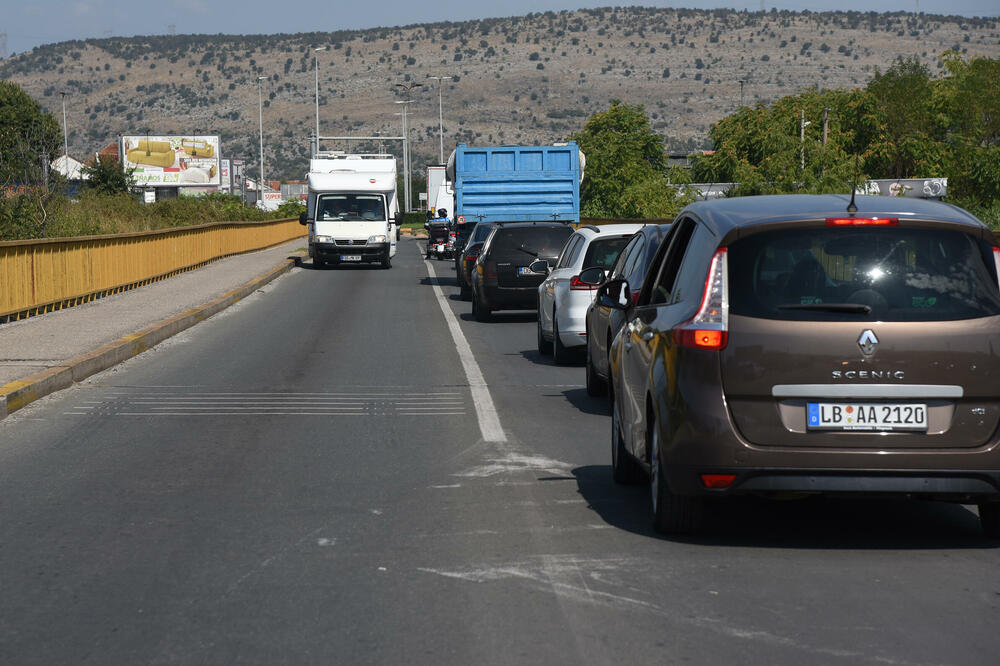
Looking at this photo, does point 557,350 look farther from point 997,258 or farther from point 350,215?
point 350,215

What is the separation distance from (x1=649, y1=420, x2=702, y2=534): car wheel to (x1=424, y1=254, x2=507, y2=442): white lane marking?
321cm

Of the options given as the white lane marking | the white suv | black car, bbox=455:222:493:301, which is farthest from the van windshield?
the white suv

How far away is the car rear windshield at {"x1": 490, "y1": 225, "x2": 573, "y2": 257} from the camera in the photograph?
22.0m

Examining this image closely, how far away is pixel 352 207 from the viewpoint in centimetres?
4412

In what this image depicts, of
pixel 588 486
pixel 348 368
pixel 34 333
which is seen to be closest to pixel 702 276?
pixel 588 486

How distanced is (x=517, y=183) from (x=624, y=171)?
1782 inches

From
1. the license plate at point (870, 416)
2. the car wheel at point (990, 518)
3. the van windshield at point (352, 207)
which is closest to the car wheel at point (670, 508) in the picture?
the license plate at point (870, 416)

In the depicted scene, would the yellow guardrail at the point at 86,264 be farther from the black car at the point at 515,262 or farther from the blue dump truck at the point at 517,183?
the blue dump truck at the point at 517,183

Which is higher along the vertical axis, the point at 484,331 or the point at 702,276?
the point at 702,276

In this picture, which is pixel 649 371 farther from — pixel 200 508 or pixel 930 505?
pixel 200 508

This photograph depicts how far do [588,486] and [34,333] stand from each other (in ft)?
36.5

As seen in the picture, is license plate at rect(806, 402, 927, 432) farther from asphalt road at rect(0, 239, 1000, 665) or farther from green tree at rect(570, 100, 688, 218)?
green tree at rect(570, 100, 688, 218)

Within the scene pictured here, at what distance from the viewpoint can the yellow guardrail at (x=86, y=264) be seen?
763 inches

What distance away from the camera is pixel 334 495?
7.86 m
